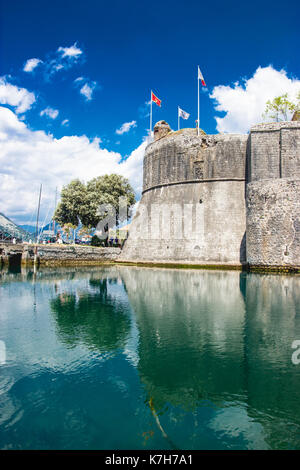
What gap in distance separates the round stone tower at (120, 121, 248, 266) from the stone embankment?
114 inches

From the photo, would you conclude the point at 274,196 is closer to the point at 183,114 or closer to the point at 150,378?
the point at 183,114

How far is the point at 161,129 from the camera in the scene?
104ft

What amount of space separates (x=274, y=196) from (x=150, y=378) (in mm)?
18992

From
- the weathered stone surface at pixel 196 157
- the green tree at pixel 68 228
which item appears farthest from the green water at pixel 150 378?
the green tree at pixel 68 228

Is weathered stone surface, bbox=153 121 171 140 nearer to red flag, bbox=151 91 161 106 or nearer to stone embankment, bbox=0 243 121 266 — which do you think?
red flag, bbox=151 91 161 106

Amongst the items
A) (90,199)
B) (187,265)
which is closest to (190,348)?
(187,265)

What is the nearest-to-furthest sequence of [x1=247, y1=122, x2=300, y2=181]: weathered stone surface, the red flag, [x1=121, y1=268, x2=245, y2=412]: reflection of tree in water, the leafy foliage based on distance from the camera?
1. [x1=121, y1=268, x2=245, y2=412]: reflection of tree in water
2. [x1=247, y1=122, x2=300, y2=181]: weathered stone surface
3. the red flag
4. the leafy foliage

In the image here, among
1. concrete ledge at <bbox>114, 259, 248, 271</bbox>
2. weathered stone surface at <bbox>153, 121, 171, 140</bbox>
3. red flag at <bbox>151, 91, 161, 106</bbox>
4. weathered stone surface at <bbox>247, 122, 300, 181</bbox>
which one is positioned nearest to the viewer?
weathered stone surface at <bbox>247, 122, 300, 181</bbox>

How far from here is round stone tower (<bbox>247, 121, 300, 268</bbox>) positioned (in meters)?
20.7

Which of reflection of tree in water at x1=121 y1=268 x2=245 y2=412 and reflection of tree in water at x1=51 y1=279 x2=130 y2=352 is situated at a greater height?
reflection of tree in water at x1=121 y1=268 x2=245 y2=412

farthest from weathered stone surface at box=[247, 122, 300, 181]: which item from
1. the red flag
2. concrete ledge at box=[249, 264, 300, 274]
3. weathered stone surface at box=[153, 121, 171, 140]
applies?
the red flag

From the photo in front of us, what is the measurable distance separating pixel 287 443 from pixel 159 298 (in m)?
8.59

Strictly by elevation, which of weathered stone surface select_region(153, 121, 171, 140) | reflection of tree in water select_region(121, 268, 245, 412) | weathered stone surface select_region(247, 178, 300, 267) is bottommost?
reflection of tree in water select_region(121, 268, 245, 412)
